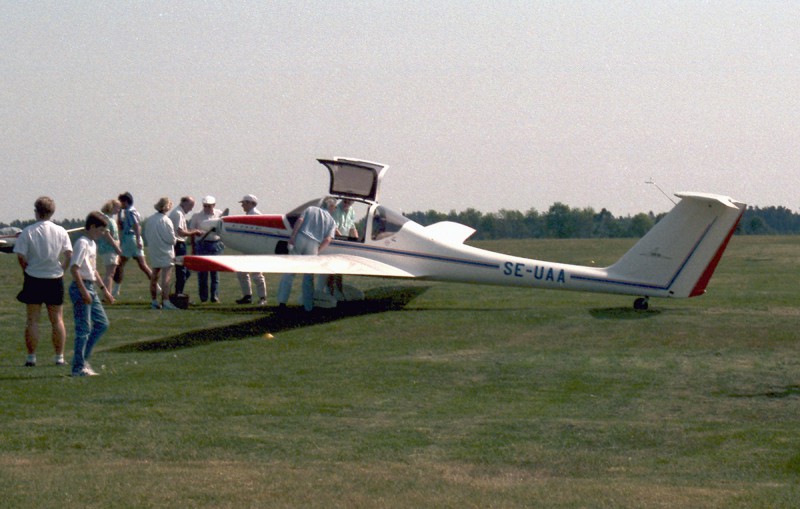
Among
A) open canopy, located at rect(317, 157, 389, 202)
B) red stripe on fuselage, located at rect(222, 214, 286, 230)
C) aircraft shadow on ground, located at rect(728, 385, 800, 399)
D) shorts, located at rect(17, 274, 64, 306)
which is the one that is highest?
open canopy, located at rect(317, 157, 389, 202)

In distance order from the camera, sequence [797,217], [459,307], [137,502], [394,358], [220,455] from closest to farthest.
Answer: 1. [137,502]
2. [220,455]
3. [394,358]
4. [459,307]
5. [797,217]

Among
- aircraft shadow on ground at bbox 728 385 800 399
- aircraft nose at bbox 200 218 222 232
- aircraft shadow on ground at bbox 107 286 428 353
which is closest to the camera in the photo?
aircraft shadow on ground at bbox 728 385 800 399

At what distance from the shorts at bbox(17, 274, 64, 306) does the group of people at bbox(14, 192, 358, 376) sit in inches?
0.4

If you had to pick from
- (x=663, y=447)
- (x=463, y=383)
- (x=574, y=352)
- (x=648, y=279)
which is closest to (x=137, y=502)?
(x=663, y=447)

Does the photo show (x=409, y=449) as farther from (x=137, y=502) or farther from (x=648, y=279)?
(x=648, y=279)

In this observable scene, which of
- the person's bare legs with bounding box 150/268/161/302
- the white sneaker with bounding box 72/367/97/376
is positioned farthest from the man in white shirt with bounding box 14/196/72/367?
the person's bare legs with bounding box 150/268/161/302

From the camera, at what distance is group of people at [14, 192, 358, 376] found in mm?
10266

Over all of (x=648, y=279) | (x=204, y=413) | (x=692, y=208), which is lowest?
(x=204, y=413)

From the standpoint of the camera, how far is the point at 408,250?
16.9 meters

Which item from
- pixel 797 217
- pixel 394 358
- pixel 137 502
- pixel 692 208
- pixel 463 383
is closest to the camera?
pixel 137 502

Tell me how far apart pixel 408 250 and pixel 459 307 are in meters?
1.25

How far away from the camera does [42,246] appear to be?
33.9ft

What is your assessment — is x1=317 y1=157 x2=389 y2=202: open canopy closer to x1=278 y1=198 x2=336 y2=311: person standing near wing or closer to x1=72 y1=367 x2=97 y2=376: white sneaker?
x1=278 y1=198 x2=336 y2=311: person standing near wing

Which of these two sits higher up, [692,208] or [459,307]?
[692,208]
